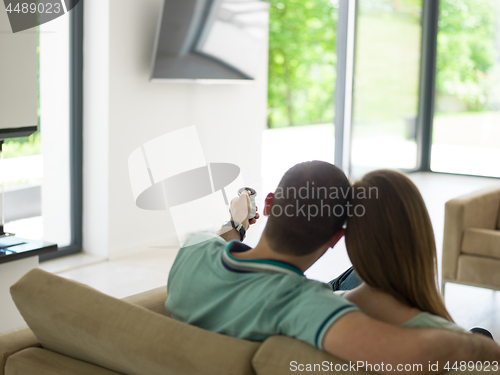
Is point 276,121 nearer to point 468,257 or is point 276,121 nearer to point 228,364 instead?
point 468,257

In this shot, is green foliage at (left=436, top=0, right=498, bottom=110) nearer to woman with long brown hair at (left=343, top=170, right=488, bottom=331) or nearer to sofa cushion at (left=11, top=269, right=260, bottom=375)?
woman with long brown hair at (left=343, top=170, right=488, bottom=331)

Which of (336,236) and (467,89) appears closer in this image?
(336,236)

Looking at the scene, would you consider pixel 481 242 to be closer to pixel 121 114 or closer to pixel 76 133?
pixel 121 114

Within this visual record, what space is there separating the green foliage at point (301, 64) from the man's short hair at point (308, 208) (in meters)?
11.6

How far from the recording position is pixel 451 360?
38.4 inches

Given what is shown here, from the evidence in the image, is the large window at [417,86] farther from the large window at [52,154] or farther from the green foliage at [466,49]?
the large window at [52,154]

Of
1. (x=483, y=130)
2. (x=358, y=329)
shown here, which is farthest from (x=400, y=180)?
(x=483, y=130)

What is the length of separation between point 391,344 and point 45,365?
2.34 ft

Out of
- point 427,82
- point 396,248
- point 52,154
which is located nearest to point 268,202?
point 396,248

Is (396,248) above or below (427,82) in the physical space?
below

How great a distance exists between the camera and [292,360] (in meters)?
0.98

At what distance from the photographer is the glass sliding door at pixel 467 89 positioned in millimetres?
→ 7414

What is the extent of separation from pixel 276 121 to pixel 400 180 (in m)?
11.7

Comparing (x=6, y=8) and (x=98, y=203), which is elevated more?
(x=6, y=8)
